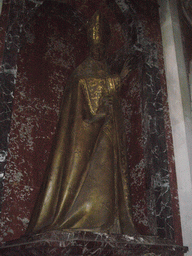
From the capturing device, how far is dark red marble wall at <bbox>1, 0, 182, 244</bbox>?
2.46m

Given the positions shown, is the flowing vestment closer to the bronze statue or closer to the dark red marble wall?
the bronze statue

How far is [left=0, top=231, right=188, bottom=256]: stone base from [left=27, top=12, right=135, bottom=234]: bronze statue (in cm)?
16

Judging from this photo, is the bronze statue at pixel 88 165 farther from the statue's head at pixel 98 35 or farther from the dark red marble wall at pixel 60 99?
the dark red marble wall at pixel 60 99

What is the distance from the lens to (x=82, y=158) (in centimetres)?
232

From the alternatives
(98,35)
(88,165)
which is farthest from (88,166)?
(98,35)

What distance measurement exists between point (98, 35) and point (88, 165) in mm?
1091

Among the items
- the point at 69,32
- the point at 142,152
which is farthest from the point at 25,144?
the point at 69,32

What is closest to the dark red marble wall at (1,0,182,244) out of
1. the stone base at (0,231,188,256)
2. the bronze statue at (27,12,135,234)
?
the bronze statue at (27,12,135,234)

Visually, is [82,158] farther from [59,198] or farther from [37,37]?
[37,37]

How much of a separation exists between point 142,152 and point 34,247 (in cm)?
117

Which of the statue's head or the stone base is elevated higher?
the statue's head

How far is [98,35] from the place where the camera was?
283 cm

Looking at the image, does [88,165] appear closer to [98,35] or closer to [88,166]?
[88,166]

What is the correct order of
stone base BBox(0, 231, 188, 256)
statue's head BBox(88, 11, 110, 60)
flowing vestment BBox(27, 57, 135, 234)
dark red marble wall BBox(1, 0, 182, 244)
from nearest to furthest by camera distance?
stone base BBox(0, 231, 188, 256) → flowing vestment BBox(27, 57, 135, 234) → dark red marble wall BBox(1, 0, 182, 244) → statue's head BBox(88, 11, 110, 60)
